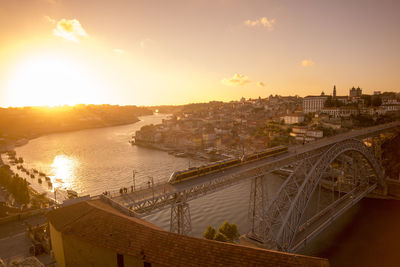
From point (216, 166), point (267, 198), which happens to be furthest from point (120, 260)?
point (267, 198)

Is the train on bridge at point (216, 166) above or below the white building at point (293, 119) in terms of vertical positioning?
below

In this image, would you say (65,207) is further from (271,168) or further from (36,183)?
(36,183)

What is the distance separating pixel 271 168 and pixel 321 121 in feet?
144

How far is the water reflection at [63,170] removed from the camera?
123ft

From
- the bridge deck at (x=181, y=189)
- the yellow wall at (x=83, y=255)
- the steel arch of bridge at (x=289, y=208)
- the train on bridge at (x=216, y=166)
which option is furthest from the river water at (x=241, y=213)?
the yellow wall at (x=83, y=255)

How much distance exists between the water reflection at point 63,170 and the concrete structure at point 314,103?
223 feet

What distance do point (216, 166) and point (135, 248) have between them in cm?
991

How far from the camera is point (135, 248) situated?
5578mm

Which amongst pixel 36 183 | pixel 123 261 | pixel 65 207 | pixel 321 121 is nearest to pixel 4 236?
pixel 65 207

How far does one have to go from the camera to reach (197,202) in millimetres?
26750

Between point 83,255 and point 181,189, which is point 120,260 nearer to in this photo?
point 83,255

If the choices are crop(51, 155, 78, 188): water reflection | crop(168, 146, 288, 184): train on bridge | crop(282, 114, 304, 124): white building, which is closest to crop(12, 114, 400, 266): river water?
crop(51, 155, 78, 188): water reflection

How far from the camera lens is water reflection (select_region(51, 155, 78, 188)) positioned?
37531 mm

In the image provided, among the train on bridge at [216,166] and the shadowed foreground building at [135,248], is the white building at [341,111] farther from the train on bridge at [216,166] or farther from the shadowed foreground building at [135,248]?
the shadowed foreground building at [135,248]
